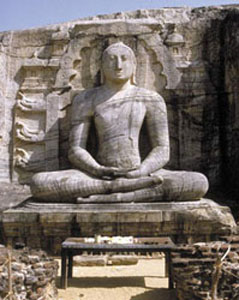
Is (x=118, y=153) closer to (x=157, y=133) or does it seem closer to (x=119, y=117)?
(x=119, y=117)

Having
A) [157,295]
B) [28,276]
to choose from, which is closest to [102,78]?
[157,295]

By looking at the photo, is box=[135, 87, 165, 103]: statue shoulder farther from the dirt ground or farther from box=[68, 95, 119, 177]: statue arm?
the dirt ground

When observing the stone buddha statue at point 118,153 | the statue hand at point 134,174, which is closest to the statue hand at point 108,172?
the stone buddha statue at point 118,153

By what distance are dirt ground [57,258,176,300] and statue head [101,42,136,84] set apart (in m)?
4.27

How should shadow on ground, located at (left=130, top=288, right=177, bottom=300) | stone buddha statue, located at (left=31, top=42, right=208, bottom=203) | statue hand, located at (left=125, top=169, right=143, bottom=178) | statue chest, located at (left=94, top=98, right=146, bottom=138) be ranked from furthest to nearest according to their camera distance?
1. statue chest, located at (left=94, top=98, right=146, bottom=138)
2. statue hand, located at (left=125, top=169, right=143, bottom=178)
3. stone buddha statue, located at (left=31, top=42, right=208, bottom=203)
4. shadow on ground, located at (left=130, top=288, right=177, bottom=300)

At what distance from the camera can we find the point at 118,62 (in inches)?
395

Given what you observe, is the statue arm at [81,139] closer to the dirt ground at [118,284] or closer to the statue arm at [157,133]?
the statue arm at [157,133]

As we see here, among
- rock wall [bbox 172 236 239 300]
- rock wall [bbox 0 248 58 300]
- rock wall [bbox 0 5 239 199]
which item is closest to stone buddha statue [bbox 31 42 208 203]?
rock wall [bbox 0 5 239 199]

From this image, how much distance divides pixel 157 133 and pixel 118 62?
5.32 feet

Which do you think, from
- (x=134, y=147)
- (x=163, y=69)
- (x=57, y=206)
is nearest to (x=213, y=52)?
(x=163, y=69)

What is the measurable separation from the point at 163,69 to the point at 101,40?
1.51 metres

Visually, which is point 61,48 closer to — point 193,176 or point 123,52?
point 123,52

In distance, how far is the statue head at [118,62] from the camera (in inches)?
396

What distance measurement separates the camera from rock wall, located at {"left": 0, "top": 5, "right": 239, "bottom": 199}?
1070cm
